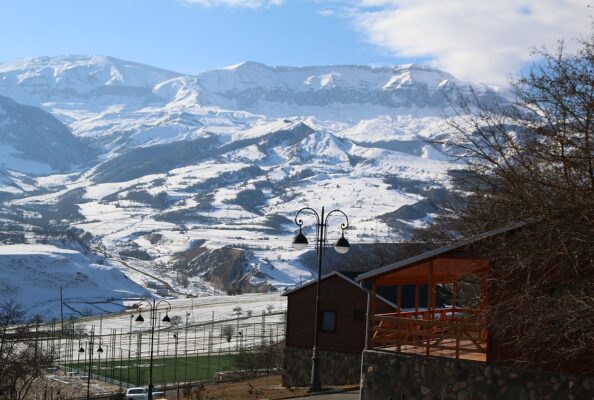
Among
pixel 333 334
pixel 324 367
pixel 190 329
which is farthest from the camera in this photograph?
pixel 190 329

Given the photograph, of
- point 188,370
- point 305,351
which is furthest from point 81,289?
point 305,351

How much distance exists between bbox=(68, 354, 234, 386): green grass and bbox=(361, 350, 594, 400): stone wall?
1613 inches

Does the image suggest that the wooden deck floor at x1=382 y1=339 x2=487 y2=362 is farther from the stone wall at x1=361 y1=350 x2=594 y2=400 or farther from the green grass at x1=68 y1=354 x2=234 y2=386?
the green grass at x1=68 y1=354 x2=234 y2=386

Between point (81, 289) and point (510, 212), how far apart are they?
160271 millimetres

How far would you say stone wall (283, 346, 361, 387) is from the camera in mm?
37469

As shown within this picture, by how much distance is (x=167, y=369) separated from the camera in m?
73.3

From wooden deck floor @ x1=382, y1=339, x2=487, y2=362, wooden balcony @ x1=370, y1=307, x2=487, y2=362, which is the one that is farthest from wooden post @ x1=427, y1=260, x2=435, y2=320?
wooden deck floor @ x1=382, y1=339, x2=487, y2=362

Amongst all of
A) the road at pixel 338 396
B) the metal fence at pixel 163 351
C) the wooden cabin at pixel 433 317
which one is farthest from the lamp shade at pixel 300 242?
the metal fence at pixel 163 351

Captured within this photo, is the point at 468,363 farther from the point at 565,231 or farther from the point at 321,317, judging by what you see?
the point at 321,317

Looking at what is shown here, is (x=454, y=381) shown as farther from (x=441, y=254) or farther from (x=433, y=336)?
(x=441, y=254)

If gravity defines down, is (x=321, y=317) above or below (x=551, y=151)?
below

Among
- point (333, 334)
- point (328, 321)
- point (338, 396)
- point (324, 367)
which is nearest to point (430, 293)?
point (338, 396)

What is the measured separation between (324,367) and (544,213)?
2630 centimetres

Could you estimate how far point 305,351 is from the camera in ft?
132
